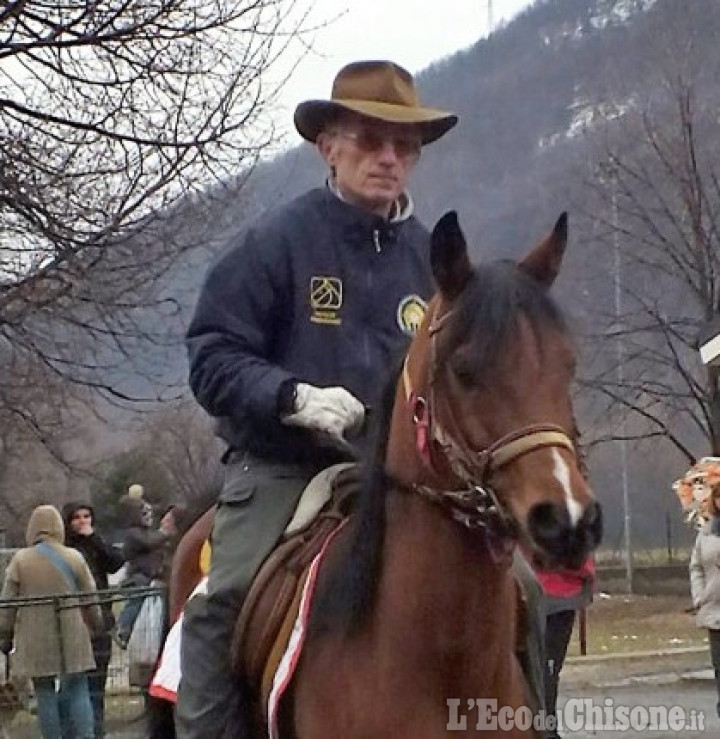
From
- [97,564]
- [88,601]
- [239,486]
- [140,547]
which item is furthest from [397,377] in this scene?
[97,564]

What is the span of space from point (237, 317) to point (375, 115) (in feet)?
2.71

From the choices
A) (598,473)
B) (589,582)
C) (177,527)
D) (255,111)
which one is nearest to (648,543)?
(598,473)

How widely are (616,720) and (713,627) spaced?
6.31 ft

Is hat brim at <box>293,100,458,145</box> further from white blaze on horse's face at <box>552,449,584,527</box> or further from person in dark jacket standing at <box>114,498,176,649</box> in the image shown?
person in dark jacket standing at <box>114,498,176,649</box>

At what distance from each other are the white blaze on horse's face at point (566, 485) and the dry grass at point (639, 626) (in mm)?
17983

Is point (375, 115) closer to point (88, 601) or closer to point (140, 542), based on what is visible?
point (88, 601)

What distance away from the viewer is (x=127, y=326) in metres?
14.6

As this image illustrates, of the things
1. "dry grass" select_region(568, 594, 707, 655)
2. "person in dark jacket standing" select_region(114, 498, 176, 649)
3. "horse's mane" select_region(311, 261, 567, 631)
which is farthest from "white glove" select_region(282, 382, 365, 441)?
"dry grass" select_region(568, 594, 707, 655)

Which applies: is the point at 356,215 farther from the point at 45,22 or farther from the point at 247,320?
the point at 45,22

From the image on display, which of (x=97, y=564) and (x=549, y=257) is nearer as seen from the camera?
(x=549, y=257)

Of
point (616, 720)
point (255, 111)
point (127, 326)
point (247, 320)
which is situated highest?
point (255, 111)

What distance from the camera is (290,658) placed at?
5105 mm

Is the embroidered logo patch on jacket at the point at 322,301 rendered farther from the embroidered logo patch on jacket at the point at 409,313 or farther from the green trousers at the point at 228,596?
the green trousers at the point at 228,596

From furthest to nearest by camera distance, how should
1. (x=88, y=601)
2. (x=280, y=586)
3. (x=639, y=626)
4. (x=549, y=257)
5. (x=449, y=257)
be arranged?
(x=639, y=626) → (x=88, y=601) → (x=280, y=586) → (x=549, y=257) → (x=449, y=257)
